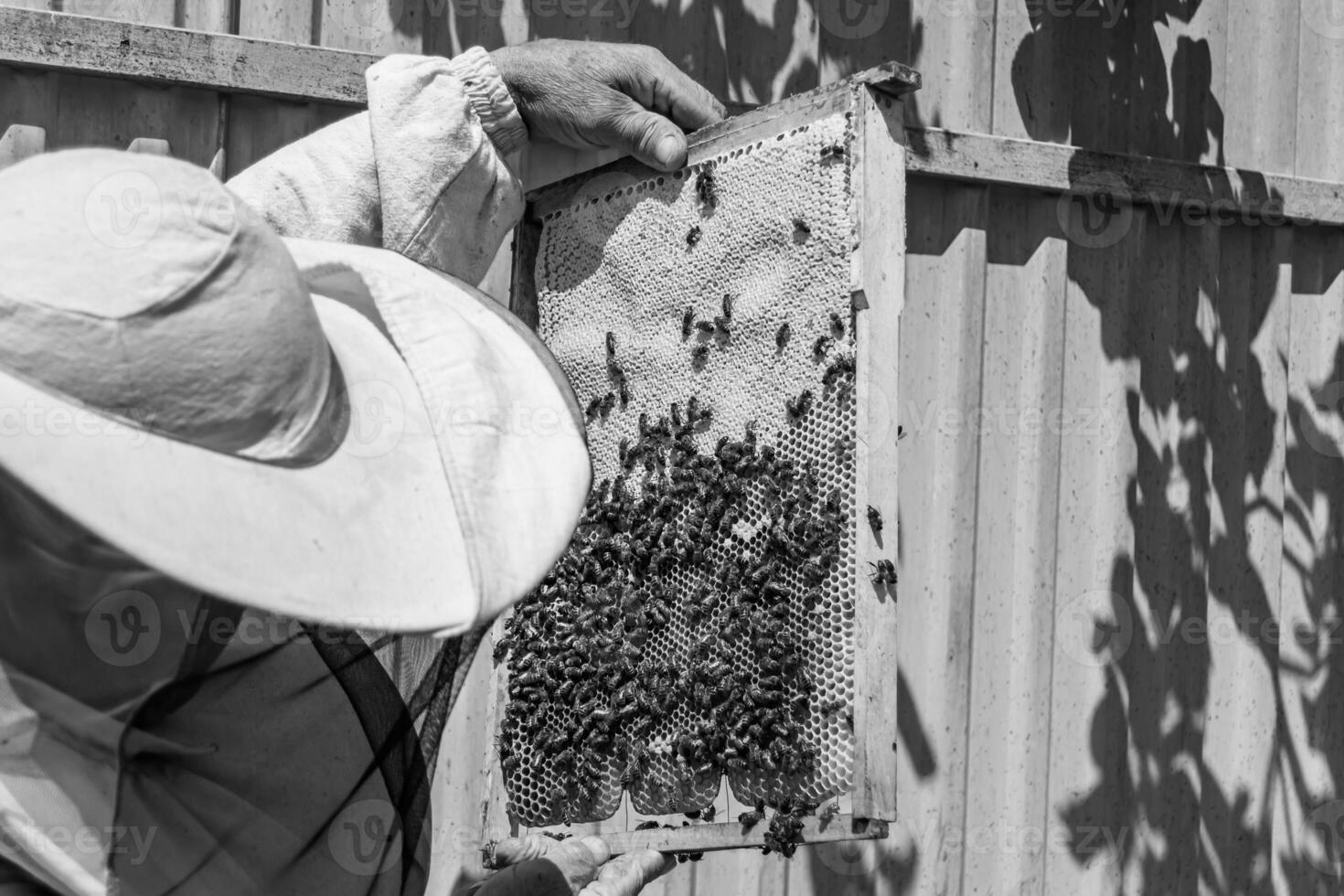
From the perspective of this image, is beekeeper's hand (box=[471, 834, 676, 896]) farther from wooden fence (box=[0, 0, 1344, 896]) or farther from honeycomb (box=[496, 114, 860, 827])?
wooden fence (box=[0, 0, 1344, 896])

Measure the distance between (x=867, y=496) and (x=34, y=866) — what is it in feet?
4.55

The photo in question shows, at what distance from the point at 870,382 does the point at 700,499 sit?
0.48 m

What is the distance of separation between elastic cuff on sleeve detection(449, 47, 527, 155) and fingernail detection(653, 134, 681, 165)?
0.99ft

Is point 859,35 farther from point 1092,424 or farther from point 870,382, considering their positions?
point 870,382

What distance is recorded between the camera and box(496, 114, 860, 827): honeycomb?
86.1 inches

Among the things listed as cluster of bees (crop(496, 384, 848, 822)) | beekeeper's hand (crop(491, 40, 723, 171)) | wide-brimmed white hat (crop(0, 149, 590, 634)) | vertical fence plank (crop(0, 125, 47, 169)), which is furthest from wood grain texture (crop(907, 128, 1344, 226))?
wide-brimmed white hat (crop(0, 149, 590, 634))

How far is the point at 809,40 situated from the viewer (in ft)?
13.2

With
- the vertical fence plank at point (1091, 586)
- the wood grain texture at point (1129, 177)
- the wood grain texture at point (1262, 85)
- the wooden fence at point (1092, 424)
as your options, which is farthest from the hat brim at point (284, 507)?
the wood grain texture at point (1262, 85)

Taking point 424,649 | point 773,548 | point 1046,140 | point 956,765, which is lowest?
point 956,765

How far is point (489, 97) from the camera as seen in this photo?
2428 mm

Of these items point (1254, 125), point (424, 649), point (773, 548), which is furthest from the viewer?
point (1254, 125)

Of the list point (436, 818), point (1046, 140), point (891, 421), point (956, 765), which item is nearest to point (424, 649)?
point (891, 421)

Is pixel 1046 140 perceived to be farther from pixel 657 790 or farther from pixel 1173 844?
pixel 657 790

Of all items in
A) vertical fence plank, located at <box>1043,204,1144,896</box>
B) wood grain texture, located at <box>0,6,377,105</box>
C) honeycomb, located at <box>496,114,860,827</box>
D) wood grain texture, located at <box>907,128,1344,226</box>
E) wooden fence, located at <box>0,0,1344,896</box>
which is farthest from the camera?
vertical fence plank, located at <box>1043,204,1144,896</box>
